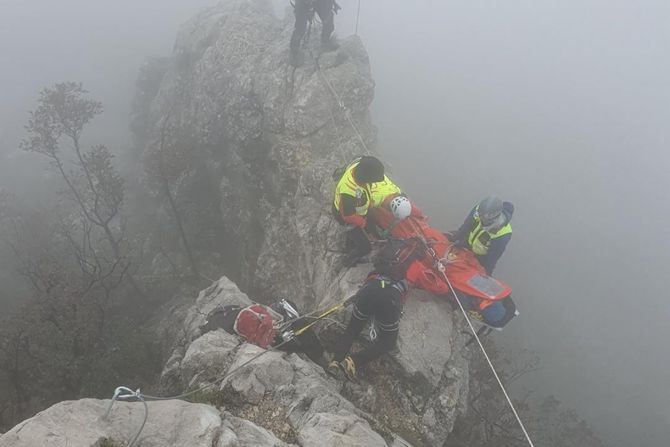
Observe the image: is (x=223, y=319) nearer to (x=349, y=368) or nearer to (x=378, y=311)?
(x=349, y=368)

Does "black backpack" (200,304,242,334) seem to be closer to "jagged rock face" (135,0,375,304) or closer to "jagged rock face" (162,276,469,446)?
"jagged rock face" (162,276,469,446)

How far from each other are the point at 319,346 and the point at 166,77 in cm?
3355

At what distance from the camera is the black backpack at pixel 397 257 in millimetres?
8859

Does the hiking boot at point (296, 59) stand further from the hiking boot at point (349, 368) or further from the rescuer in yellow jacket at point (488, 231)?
the hiking boot at point (349, 368)

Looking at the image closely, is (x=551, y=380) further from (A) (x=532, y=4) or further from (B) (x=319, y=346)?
(A) (x=532, y=4)

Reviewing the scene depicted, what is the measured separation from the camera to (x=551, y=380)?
34.2 meters

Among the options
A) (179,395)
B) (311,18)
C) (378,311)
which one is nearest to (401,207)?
(378,311)

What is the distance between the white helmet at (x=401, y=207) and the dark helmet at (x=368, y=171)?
60cm

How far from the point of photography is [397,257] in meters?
9.12

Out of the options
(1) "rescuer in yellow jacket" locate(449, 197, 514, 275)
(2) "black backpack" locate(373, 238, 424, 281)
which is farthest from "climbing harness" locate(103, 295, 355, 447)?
(1) "rescuer in yellow jacket" locate(449, 197, 514, 275)

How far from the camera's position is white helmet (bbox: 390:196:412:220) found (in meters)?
9.51

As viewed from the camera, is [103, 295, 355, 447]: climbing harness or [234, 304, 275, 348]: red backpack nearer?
[103, 295, 355, 447]: climbing harness

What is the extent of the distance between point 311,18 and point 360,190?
1061cm

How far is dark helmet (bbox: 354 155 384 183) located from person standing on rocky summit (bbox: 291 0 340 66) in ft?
32.4
